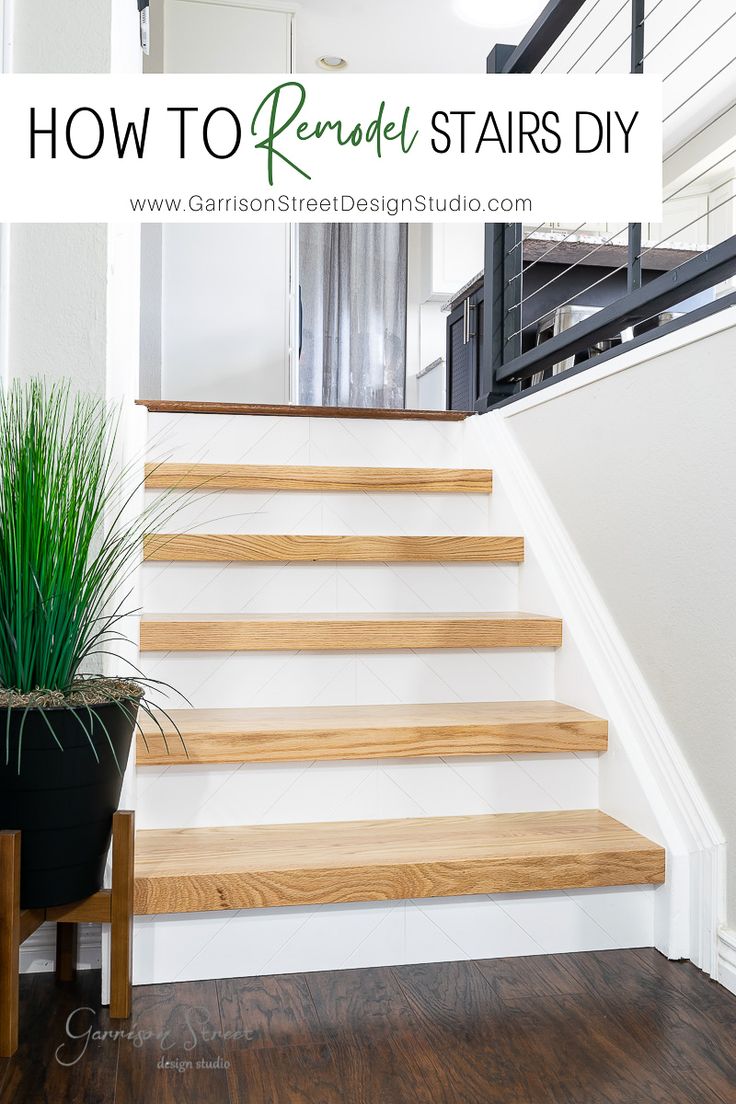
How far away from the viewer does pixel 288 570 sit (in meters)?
2.06

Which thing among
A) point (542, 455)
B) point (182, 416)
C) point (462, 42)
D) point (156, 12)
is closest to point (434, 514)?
point (542, 455)

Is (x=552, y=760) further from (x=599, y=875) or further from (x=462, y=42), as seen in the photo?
(x=462, y=42)

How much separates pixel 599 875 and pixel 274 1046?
1.94ft

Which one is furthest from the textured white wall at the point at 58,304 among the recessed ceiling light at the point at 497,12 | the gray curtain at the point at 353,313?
the gray curtain at the point at 353,313

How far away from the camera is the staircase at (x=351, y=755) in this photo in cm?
140

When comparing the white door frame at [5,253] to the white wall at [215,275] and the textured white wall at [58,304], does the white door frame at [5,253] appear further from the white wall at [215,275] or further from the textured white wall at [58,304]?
the white wall at [215,275]

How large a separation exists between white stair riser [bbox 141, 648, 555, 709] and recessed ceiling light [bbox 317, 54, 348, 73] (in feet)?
14.8

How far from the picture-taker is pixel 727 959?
1367 mm

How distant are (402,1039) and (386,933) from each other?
0.77ft

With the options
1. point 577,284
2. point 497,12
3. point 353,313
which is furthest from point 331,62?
point 577,284

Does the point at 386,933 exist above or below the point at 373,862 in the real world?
below

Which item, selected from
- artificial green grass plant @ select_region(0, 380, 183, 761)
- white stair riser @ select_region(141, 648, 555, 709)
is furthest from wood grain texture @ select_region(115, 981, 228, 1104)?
→ white stair riser @ select_region(141, 648, 555, 709)

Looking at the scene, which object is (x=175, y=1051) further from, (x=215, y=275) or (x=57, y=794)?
(x=215, y=275)

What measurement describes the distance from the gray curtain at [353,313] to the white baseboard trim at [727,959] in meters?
5.01
